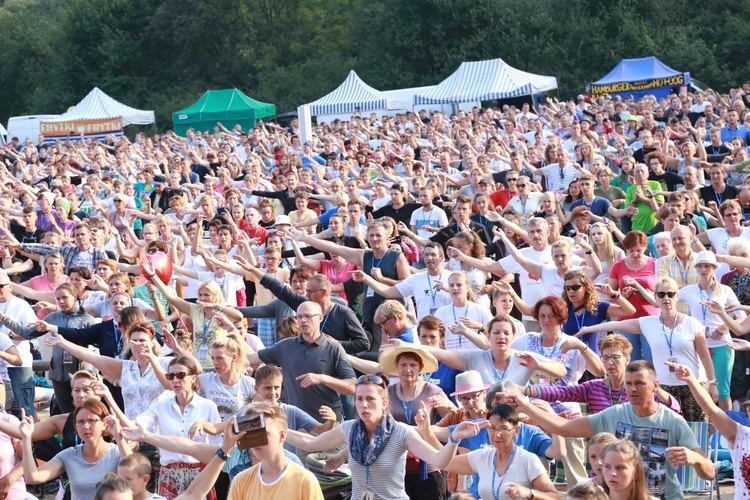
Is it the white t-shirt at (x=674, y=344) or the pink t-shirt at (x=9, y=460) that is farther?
the white t-shirt at (x=674, y=344)

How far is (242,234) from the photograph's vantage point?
1160 cm

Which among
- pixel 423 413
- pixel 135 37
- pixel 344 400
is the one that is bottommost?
pixel 344 400

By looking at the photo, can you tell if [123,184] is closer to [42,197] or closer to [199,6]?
[42,197]

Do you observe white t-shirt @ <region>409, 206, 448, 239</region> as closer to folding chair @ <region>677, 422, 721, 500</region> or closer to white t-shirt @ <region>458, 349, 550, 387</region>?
white t-shirt @ <region>458, 349, 550, 387</region>

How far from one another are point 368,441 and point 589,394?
4.83ft

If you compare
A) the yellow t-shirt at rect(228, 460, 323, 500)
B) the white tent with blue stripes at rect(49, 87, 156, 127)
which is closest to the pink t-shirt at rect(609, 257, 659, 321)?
the yellow t-shirt at rect(228, 460, 323, 500)

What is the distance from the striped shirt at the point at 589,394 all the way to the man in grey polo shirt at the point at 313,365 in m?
1.38

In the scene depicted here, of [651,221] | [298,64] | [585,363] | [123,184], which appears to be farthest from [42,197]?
[298,64]

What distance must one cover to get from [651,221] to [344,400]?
4961 mm

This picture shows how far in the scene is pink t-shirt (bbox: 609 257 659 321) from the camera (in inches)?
344

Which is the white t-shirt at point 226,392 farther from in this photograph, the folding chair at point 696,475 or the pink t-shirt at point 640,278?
the pink t-shirt at point 640,278

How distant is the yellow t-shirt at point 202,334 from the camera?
925cm

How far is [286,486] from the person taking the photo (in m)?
5.08

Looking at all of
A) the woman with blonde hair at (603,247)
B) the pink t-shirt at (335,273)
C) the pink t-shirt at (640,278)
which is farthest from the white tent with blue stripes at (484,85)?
the pink t-shirt at (640,278)
